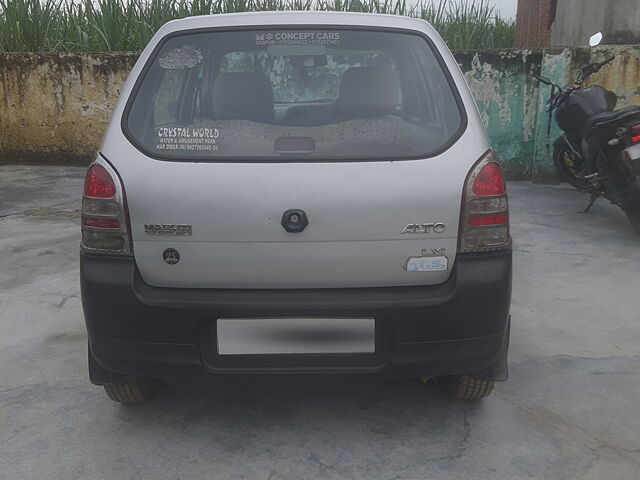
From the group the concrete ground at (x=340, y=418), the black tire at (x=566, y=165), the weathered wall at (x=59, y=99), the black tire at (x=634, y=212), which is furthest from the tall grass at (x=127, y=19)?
the concrete ground at (x=340, y=418)

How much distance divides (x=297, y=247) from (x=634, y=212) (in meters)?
3.93

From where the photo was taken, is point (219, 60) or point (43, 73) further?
point (43, 73)

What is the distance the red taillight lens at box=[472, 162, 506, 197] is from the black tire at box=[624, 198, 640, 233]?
3.34m

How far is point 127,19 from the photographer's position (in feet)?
31.0

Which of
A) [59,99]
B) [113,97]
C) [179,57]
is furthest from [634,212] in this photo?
[59,99]

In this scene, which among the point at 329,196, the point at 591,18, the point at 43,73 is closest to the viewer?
the point at 329,196

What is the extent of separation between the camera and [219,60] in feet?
8.80

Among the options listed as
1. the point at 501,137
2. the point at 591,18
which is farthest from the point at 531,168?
the point at 591,18

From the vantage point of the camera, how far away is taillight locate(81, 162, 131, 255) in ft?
7.19

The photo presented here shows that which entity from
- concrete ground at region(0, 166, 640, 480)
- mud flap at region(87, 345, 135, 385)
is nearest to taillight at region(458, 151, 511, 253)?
concrete ground at region(0, 166, 640, 480)

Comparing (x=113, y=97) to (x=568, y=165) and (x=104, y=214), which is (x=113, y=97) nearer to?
(x=568, y=165)

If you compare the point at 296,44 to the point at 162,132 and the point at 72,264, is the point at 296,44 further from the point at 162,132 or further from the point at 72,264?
the point at 72,264

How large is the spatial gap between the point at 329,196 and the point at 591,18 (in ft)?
33.2

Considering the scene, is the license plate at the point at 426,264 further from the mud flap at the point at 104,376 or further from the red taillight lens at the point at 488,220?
the mud flap at the point at 104,376
